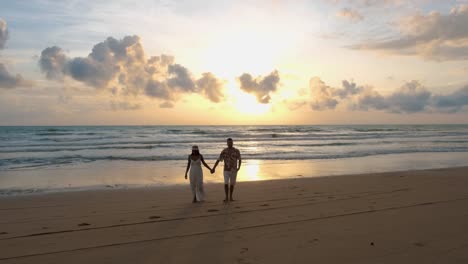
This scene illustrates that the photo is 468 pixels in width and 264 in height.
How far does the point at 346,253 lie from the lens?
553cm

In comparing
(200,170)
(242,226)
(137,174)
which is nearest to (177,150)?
A: (137,174)

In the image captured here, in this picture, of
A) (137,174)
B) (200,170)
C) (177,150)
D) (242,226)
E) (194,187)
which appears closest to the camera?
(242,226)

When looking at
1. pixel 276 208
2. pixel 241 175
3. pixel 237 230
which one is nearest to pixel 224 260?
pixel 237 230

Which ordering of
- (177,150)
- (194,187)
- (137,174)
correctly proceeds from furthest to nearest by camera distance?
1. (177,150)
2. (137,174)
3. (194,187)

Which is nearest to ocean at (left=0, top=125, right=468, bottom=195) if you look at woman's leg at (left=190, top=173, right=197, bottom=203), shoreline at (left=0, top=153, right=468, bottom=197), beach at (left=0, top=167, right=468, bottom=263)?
shoreline at (left=0, top=153, right=468, bottom=197)

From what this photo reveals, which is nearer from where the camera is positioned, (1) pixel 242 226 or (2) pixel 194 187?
(1) pixel 242 226

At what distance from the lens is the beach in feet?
18.1

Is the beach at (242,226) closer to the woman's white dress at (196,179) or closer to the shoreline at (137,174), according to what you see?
the woman's white dress at (196,179)

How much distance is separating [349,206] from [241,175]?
7.37 metres

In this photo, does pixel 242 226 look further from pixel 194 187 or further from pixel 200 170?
pixel 200 170

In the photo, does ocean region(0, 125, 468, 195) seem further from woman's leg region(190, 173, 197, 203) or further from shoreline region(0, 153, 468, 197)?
woman's leg region(190, 173, 197, 203)

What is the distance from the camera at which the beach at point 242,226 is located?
552 centimetres

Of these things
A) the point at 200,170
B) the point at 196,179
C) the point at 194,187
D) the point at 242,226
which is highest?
the point at 200,170

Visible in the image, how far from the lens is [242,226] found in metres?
7.10
